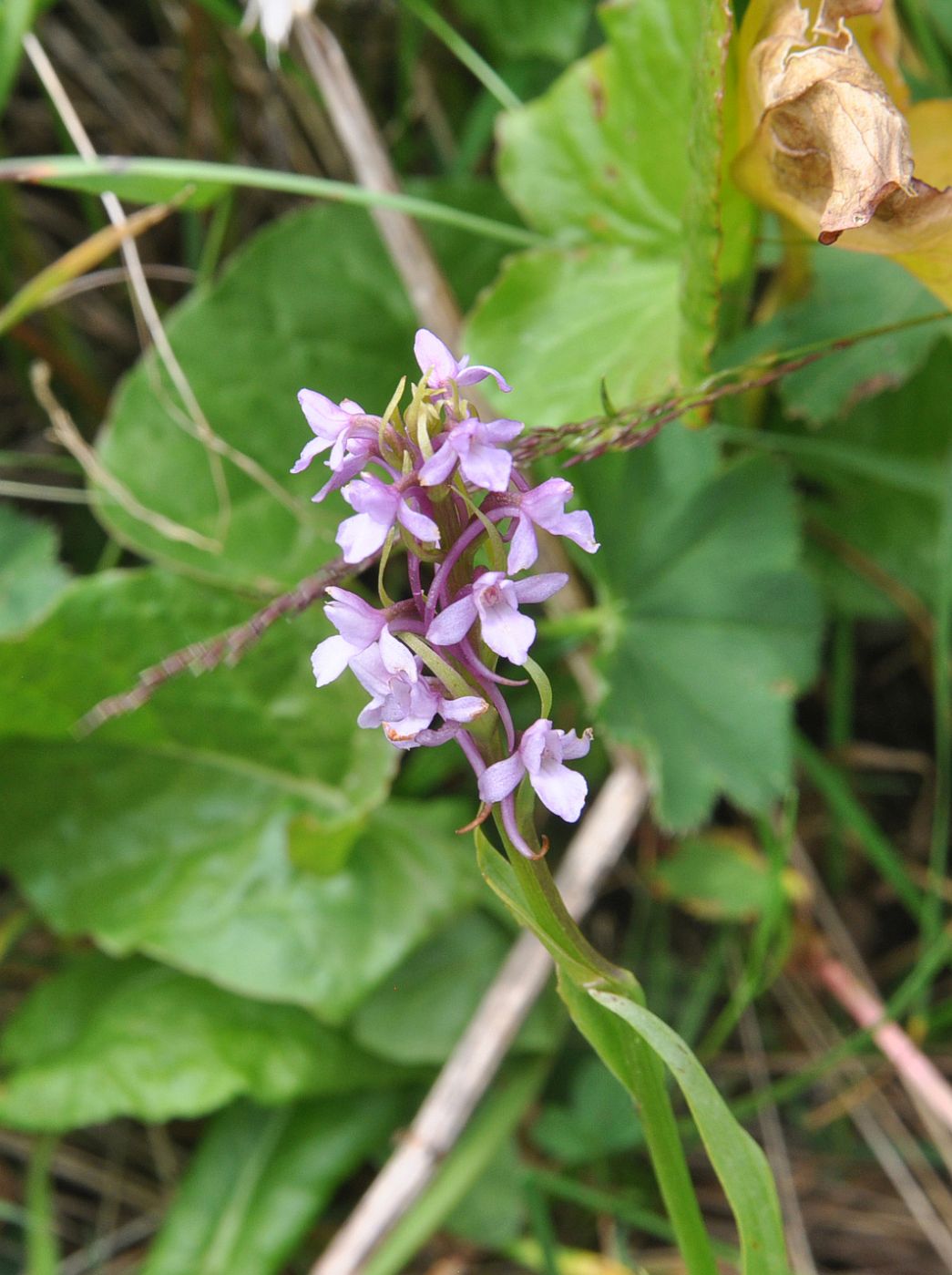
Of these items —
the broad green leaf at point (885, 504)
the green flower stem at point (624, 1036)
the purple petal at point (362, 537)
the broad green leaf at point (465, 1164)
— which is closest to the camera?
the purple petal at point (362, 537)

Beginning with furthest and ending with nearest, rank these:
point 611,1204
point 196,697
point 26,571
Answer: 1. point 26,571
2. point 196,697
3. point 611,1204

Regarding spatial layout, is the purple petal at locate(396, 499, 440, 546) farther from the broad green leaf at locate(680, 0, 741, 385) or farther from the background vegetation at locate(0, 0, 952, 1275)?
the background vegetation at locate(0, 0, 952, 1275)

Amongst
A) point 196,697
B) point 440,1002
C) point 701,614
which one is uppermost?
point 196,697

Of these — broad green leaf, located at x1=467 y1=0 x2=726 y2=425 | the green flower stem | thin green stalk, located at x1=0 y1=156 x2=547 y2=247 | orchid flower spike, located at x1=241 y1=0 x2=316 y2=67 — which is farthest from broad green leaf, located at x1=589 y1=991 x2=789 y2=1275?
orchid flower spike, located at x1=241 y1=0 x2=316 y2=67

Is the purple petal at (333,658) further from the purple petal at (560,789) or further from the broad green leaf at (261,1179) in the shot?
the broad green leaf at (261,1179)

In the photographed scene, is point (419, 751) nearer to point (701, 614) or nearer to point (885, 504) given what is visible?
point (701, 614)

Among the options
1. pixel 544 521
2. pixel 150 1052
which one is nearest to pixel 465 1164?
pixel 150 1052

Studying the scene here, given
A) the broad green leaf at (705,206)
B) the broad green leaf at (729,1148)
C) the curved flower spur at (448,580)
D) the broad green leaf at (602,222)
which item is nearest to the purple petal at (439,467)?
the curved flower spur at (448,580)
